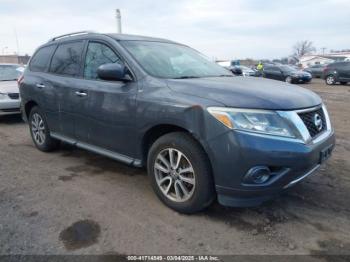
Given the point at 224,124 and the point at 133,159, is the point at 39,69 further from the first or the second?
the point at 224,124

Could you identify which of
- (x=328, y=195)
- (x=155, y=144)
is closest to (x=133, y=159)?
(x=155, y=144)

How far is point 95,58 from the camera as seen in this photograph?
423cm

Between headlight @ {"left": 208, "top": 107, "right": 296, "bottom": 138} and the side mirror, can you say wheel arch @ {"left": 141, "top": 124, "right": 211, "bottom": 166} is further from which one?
the side mirror

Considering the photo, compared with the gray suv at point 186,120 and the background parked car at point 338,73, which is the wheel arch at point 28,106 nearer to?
the gray suv at point 186,120

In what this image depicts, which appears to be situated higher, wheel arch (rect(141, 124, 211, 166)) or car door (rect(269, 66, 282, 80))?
wheel arch (rect(141, 124, 211, 166))

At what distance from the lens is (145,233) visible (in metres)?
3.02

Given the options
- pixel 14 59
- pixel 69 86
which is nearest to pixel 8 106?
pixel 69 86

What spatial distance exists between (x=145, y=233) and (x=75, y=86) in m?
2.22

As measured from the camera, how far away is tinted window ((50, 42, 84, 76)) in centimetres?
449

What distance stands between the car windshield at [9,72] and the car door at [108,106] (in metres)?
5.88

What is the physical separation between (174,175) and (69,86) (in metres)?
2.03

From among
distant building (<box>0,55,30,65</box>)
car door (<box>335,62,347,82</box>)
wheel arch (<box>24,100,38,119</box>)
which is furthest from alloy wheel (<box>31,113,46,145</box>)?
distant building (<box>0,55,30,65</box>)

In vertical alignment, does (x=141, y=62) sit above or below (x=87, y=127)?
above

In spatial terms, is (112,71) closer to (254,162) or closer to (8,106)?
(254,162)
